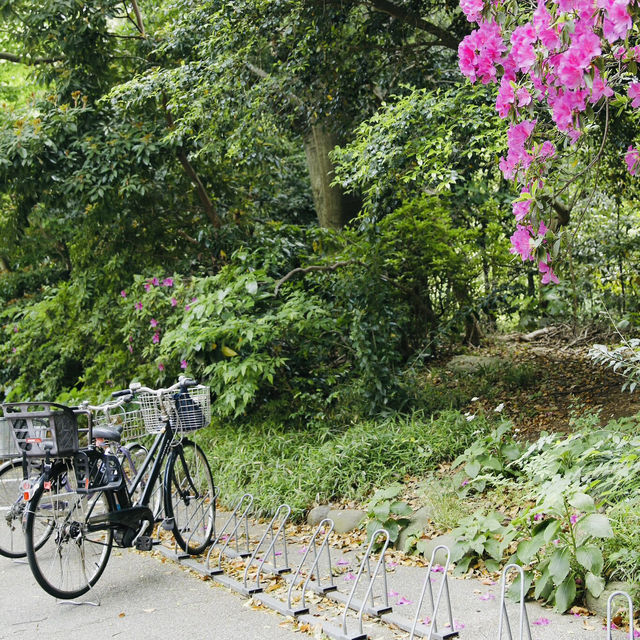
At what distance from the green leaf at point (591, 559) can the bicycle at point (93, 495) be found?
2486 millimetres

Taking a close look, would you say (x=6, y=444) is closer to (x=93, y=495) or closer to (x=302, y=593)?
(x=93, y=495)

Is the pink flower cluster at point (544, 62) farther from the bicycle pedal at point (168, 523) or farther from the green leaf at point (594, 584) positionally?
the bicycle pedal at point (168, 523)

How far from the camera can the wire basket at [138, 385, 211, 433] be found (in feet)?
15.3

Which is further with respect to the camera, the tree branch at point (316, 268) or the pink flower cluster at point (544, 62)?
the tree branch at point (316, 268)

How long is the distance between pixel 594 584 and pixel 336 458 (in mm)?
2617

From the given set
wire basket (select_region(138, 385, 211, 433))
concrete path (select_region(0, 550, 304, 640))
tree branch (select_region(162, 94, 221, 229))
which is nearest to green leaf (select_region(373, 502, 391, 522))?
concrete path (select_region(0, 550, 304, 640))

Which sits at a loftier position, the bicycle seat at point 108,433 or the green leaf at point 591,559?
the bicycle seat at point 108,433

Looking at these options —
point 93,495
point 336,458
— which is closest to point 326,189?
point 336,458

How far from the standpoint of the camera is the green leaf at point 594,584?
129 inches

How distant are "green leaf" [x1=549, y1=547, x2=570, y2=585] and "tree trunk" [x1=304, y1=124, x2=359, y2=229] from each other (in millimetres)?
6035

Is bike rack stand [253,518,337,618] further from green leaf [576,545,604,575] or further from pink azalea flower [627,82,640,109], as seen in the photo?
pink azalea flower [627,82,640,109]

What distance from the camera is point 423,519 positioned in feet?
15.1

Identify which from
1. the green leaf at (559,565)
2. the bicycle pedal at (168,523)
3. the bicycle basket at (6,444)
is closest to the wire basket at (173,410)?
the bicycle pedal at (168,523)

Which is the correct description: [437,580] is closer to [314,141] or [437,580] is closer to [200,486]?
[200,486]
